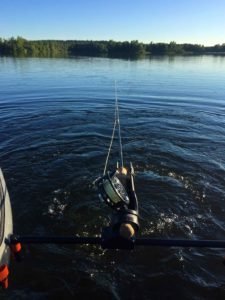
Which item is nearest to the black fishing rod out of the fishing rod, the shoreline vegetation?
the fishing rod

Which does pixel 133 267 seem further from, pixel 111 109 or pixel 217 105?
pixel 217 105

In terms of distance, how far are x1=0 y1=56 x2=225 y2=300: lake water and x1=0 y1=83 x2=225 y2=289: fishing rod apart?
106 cm

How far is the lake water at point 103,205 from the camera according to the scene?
519 centimetres

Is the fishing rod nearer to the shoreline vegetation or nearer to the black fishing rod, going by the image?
the black fishing rod

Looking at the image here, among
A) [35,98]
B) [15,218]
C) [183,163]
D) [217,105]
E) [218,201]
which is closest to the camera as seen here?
[15,218]

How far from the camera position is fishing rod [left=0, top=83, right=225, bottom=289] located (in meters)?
3.89

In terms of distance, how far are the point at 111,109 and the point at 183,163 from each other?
329 inches

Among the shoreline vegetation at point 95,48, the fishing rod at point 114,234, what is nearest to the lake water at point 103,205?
the fishing rod at point 114,234

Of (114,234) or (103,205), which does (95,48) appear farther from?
(114,234)

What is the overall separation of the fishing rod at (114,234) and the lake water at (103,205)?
1064 mm

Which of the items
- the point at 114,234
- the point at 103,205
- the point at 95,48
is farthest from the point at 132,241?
the point at 95,48

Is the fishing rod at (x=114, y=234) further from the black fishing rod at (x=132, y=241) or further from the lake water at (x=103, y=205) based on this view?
the lake water at (x=103, y=205)

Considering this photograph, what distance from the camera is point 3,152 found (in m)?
10.4

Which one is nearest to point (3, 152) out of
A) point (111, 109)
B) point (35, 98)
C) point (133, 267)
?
point (133, 267)
